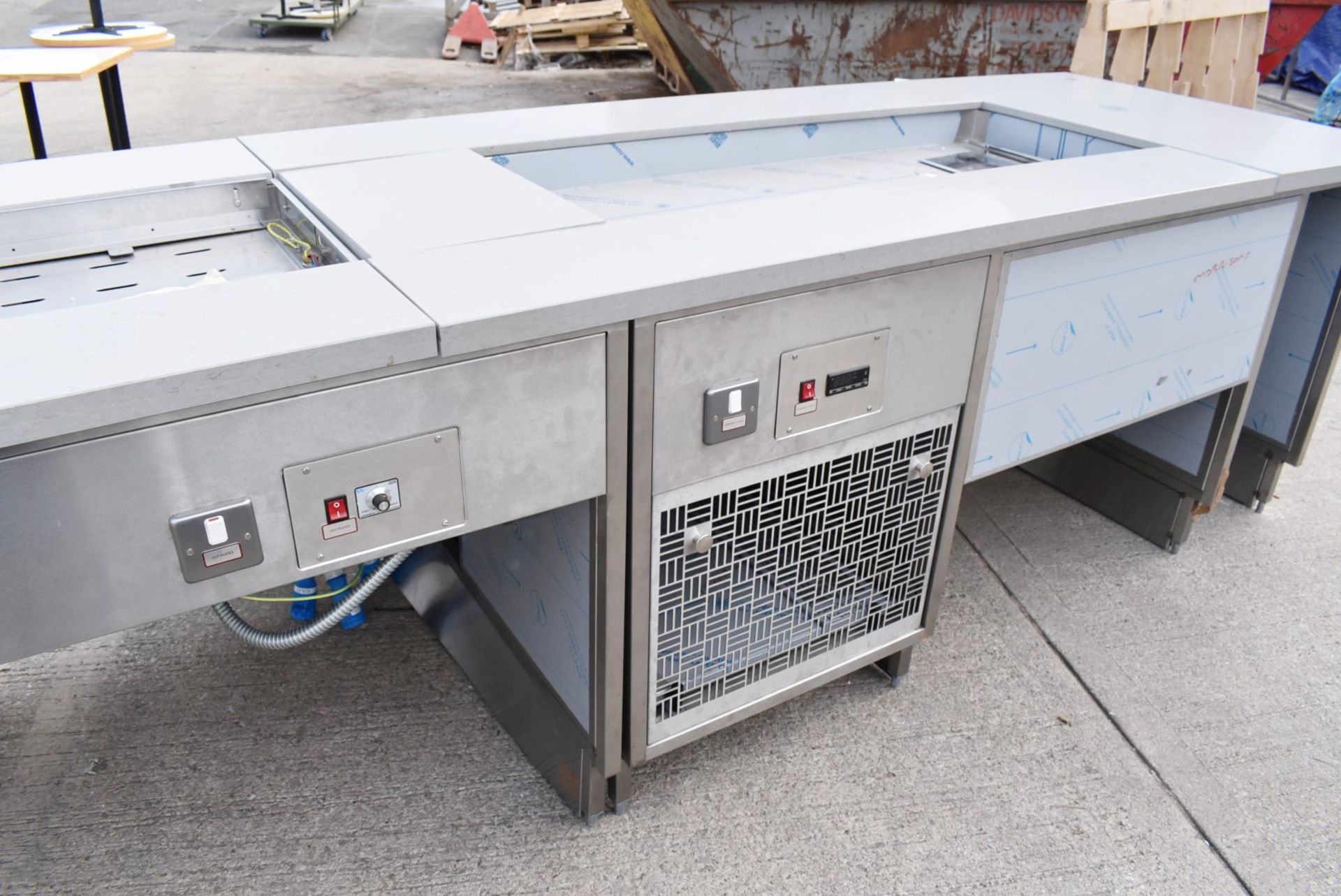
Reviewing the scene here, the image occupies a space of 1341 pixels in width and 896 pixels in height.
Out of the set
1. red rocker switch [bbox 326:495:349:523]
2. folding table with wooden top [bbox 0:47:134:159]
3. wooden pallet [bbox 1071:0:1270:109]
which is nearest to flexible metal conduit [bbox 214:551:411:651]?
red rocker switch [bbox 326:495:349:523]

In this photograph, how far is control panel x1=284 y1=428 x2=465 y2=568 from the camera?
1.28m

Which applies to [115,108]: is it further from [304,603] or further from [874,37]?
[874,37]

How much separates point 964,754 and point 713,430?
936mm

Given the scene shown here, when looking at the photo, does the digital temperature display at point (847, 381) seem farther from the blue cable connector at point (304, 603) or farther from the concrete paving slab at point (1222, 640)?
the blue cable connector at point (304, 603)

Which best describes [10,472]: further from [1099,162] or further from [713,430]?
[1099,162]

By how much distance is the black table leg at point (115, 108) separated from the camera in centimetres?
398

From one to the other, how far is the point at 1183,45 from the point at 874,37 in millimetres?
2387

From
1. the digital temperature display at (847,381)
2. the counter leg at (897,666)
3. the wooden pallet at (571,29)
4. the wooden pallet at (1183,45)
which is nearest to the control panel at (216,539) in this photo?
the digital temperature display at (847,381)

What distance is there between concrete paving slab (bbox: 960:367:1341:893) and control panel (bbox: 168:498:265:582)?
1.73 metres

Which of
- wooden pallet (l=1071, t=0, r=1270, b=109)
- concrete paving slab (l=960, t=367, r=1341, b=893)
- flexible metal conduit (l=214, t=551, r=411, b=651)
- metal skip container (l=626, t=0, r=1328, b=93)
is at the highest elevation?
wooden pallet (l=1071, t=0, r=1270, b=109)

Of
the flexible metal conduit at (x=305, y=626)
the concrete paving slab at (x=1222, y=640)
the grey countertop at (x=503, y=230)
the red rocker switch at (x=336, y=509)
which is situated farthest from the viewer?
the flexible metal conduit at (x=305, y=626)

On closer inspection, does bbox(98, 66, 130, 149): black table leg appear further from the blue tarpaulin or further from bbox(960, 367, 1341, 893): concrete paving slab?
the blue tarpaulin

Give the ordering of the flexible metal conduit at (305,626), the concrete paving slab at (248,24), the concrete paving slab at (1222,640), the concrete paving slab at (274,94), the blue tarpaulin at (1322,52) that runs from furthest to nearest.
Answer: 1. the concrete paving slab at (248,24)
2. the blue tarpaulin at (1322,52)
3. the concrete paving slab at (274,94)
4. the flexible metal conduit at (305,626)
5. the concrete paving slab at (1222,640)

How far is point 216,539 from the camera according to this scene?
1.23 m
